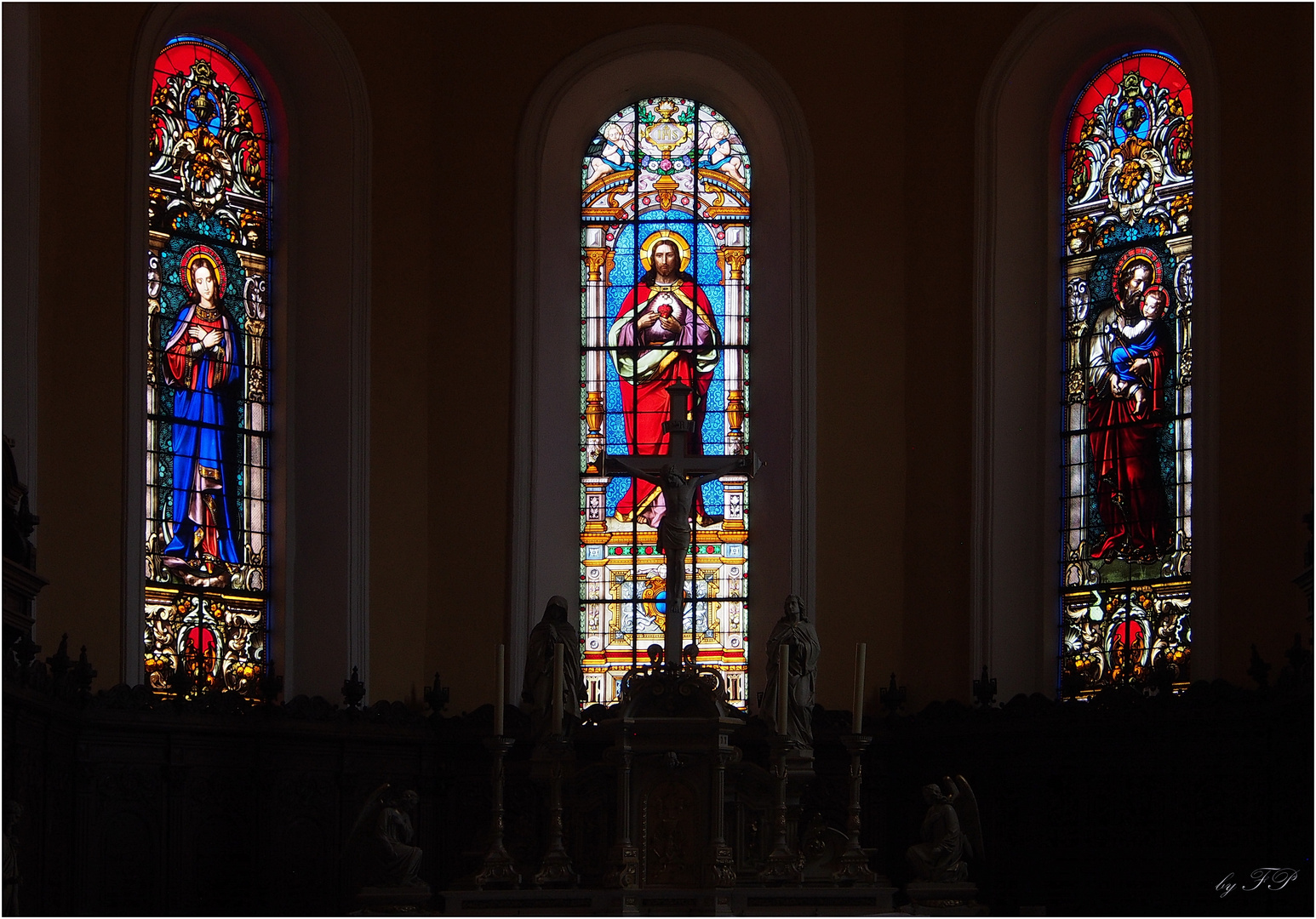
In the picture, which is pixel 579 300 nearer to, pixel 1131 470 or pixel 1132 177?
pixel 1132 177

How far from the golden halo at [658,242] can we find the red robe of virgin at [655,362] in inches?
6.4

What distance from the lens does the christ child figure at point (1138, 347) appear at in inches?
616

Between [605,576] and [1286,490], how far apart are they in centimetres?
491

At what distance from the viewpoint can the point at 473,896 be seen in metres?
12.1

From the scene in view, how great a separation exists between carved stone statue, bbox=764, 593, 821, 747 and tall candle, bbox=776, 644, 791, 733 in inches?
4.5

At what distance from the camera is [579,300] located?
55.4 ft

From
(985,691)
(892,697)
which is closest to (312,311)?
(892,697)

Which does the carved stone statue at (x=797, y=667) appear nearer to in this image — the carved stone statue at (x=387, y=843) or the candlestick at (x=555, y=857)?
the candlestick at (x=555, y=857)

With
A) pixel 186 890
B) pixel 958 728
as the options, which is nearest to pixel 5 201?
pixel 186 890

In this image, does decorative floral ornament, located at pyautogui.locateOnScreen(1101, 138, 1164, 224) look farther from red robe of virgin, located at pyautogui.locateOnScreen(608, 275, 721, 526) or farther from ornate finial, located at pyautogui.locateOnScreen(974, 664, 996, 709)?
ornate finial, located at pyautogui.locateOnScreen(974, 664, 996, 709)

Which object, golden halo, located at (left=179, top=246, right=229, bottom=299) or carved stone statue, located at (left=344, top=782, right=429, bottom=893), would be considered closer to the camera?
carved stone statue, located at (left=344, top=782, right=429, bottom=893)

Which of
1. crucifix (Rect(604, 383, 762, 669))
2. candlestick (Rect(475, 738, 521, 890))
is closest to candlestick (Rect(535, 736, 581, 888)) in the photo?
candlestick (Rect(475, 738, 521, 890))

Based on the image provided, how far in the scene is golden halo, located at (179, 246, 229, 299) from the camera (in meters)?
15.9
